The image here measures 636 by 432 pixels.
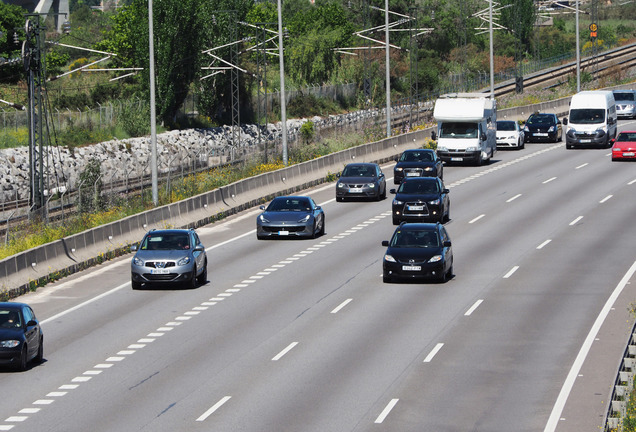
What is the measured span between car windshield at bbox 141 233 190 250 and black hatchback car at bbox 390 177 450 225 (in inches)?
461

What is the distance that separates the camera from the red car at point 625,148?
5697cm

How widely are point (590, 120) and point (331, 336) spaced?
4072 cm

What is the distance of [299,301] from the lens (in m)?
28.6

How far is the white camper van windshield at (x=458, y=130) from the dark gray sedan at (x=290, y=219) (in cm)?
1729

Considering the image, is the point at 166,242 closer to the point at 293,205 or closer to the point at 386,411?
the point at 293,205

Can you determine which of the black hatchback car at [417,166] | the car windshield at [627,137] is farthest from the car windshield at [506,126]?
the black hatchback car at [417,166]

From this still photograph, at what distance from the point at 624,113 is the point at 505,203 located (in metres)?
34.1

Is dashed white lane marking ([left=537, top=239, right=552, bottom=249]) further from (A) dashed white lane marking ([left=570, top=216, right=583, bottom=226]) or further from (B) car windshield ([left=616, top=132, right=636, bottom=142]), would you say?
(B) car windshield ([left=616, top=132, right=636, bottom=142])

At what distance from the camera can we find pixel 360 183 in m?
47.2

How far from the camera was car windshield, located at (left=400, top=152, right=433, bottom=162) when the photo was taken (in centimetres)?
5088

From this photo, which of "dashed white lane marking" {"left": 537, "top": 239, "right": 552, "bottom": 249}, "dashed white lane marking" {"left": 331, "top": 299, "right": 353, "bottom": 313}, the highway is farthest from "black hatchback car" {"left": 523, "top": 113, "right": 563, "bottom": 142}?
"dashed white lane marking" {"left": 331, "top": 299, "right": 353, "bottom": 313}

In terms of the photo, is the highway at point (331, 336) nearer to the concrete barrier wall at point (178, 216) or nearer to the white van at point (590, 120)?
the concrete barrier wall at point (178, 216)

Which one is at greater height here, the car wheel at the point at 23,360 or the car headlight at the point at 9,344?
the car headlight at the point at 9,344

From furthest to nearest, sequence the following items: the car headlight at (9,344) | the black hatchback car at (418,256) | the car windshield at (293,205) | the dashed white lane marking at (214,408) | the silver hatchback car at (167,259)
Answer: the car windshield at (293,205)
the black hatchback car at (418,256)
the silver hatchback car at (167,259)
the car headlight at (9,344)
the dashed white lane marking at (214,408)
